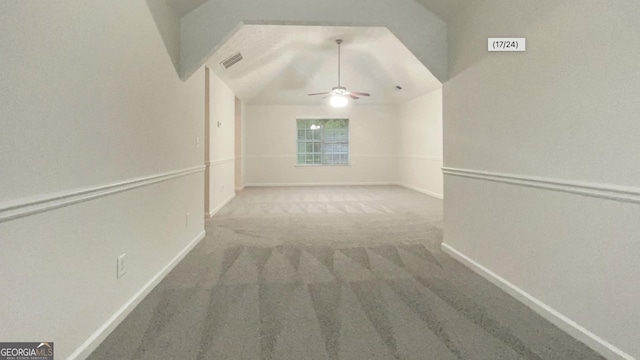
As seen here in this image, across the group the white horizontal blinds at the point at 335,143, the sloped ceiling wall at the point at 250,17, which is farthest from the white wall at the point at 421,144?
the sloped ceiling wall at the point at 250,17

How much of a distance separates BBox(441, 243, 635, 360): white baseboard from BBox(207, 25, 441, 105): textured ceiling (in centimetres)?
363

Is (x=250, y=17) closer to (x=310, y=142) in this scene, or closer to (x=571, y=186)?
(x=571, y=186)

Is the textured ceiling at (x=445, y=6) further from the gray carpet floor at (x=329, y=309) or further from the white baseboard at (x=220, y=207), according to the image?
the white baseboard at (x=220, y=207)

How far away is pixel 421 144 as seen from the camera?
7.89m

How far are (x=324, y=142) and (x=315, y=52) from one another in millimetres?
3326

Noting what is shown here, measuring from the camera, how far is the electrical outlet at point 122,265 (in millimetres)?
1755

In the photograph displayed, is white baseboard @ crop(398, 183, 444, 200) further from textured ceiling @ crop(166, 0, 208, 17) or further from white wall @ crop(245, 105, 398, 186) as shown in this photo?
textured ceiling @ crop(166, 0, 208, 17)

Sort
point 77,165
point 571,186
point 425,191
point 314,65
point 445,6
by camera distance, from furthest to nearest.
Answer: point 425,191, point 314,65, point 445,6, point 571,186, point 77,165

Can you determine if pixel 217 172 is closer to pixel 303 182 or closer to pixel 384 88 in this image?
pixel 303 182

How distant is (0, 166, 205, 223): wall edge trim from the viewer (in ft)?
3.44

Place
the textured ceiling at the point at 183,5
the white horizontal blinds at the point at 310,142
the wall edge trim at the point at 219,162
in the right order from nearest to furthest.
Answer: the textured ceiling at the point at 183,5
the wall edge trim at the point at 219,162
the white horizontal blinds at the point at 310,142

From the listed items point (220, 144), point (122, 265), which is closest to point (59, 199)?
point (122, 265)

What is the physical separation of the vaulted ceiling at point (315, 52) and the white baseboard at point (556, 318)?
1.75 meters

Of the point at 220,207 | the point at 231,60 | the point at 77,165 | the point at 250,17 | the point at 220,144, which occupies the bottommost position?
the point at 220,207
